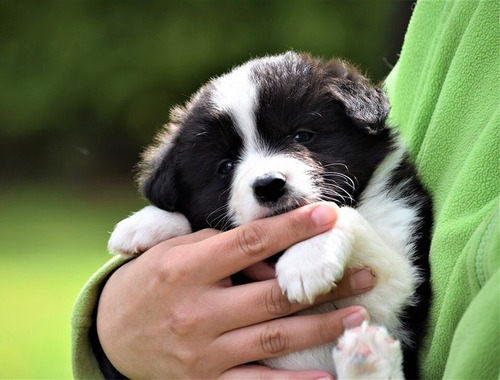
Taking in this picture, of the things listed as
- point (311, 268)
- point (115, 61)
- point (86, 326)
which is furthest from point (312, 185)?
point (115, 61)

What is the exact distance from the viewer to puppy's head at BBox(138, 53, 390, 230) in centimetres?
242

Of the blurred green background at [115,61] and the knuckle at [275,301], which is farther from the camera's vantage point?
the blurred green background at [115,61]

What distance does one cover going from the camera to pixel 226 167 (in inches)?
105

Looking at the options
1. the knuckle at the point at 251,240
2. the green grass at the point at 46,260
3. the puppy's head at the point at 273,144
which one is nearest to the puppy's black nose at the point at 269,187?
the puppy's head at the point at 273,144

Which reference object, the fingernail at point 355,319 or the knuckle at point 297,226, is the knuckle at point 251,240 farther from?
the fingernail at point 355,319

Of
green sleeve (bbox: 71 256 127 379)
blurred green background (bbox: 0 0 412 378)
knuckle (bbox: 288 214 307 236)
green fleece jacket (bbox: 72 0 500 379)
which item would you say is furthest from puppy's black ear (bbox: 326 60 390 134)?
blurred green background (bbox: 0 0 412 378)

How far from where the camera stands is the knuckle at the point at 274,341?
2.19 metres

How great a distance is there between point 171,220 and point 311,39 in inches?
372

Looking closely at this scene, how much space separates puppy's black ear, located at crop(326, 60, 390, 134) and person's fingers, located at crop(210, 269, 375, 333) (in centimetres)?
56

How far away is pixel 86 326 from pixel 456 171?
1.39 metres

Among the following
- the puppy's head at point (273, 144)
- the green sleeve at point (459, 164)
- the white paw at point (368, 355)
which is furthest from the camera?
the puppy's head at point (273, 144)

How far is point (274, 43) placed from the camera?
38.8ft

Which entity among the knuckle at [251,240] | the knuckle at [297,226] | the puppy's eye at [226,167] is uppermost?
the knuckle at [297,226]

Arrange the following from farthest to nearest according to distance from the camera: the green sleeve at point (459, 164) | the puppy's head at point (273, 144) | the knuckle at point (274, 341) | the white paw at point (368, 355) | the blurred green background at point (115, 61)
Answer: the blurred green background at point (115, 61), the puppy's head at point (273, 144), the knuckle at point (274, 341), the white paw at point (368, 355), the green sleeve at point (459, 164)
